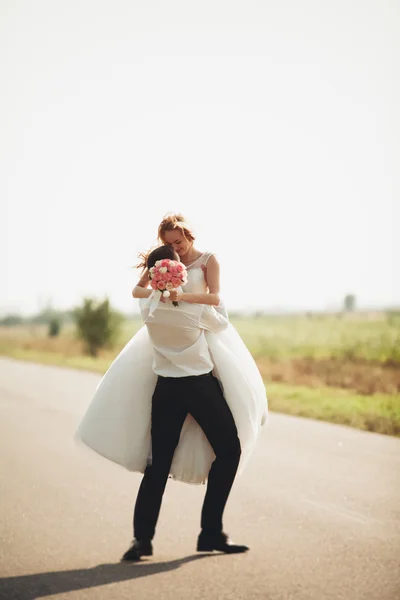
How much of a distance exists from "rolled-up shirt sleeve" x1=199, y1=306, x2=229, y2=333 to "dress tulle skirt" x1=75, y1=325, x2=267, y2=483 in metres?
0.08

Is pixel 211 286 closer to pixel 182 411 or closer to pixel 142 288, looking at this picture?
pixel 142 288

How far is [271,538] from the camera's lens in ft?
16.5

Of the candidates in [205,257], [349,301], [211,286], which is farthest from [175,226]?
[349,301]

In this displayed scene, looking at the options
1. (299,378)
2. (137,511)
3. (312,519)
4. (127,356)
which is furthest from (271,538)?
(299,378)

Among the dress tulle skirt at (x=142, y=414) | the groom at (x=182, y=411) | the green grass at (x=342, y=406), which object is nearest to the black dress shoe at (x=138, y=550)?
the groom at (x=182, y=411)

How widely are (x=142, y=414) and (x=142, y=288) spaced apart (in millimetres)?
837

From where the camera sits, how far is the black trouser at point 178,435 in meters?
4.66

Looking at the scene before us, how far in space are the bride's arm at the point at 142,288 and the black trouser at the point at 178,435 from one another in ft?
1.82

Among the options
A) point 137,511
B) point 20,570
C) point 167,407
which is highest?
point 167,407

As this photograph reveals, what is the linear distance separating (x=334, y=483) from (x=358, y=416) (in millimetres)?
5348

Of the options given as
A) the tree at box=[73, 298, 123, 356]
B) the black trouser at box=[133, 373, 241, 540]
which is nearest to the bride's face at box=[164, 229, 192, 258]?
the black trouser at box=[133, 373, 241, 540]

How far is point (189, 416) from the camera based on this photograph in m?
4.95

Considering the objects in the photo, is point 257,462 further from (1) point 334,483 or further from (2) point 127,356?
(2) point 127,356

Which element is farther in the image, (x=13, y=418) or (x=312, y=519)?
(x=13, y=418)
